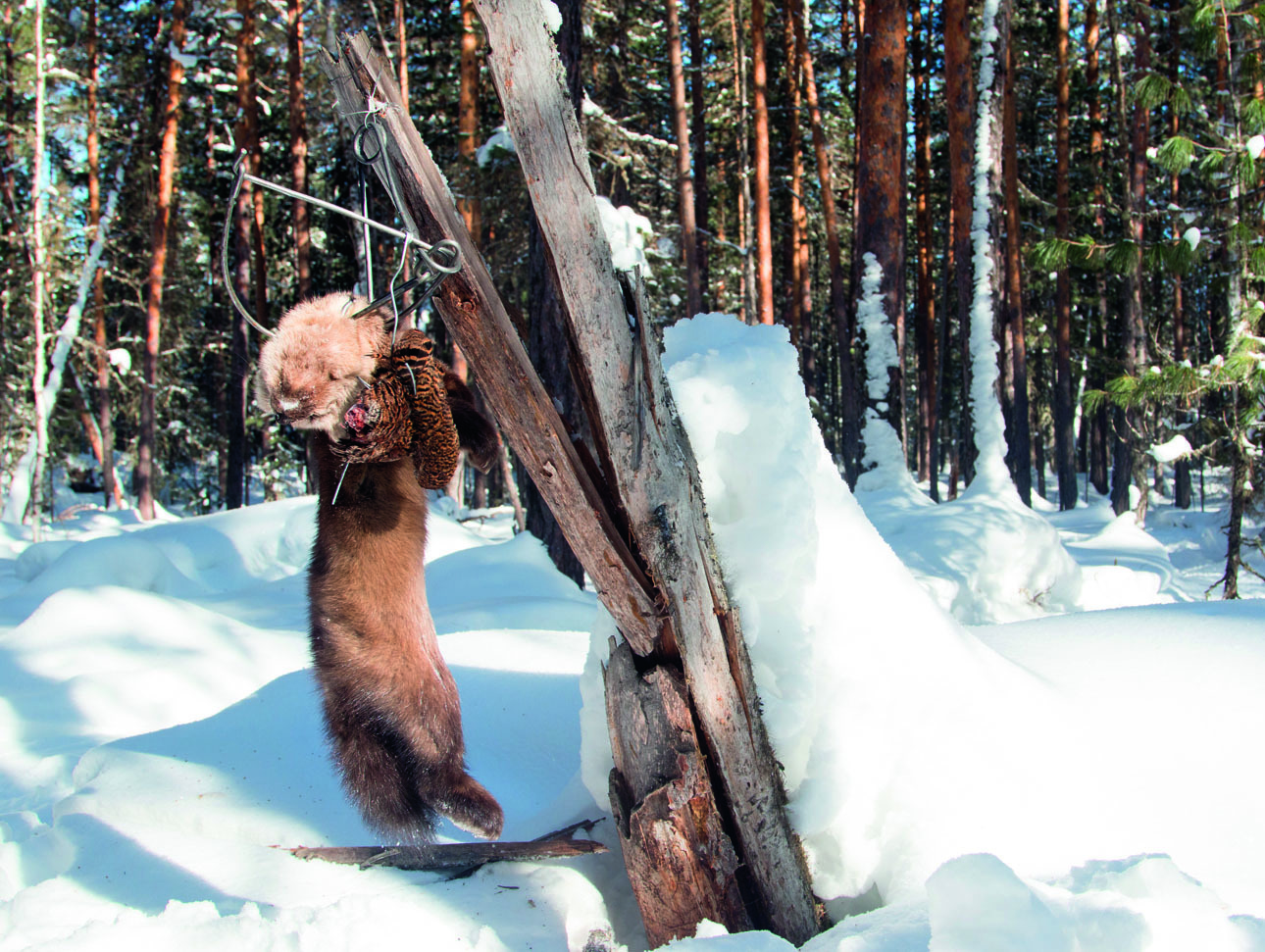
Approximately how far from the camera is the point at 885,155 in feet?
24.7

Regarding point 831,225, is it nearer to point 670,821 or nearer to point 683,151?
point 683,151

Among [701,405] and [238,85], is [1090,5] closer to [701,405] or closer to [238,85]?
[238,85]

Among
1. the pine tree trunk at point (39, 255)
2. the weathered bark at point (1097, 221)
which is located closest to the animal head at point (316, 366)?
the pine tree trunk at point (39, 255)

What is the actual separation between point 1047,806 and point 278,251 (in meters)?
21.7

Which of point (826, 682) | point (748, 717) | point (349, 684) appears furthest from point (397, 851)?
point (826, 682)

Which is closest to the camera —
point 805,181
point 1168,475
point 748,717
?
point 748,717

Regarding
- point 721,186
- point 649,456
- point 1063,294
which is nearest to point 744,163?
point 721,186

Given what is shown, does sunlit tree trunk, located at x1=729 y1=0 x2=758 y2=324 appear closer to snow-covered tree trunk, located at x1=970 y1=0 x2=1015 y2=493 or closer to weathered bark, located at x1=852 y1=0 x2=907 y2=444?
snow-covered tree trunk, located at x1=970 y1=0 x2=1015 y2=493

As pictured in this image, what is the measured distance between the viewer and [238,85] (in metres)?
13.5

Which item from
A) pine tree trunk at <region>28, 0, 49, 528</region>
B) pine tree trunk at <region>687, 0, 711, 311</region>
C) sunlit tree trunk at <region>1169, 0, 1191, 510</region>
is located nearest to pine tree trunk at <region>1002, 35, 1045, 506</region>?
sunlit tree trunk at <region>1169, 0, 1191, 510</region>

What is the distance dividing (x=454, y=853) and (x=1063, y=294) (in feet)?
56.8

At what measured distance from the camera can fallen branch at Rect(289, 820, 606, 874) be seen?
2240 millimetres

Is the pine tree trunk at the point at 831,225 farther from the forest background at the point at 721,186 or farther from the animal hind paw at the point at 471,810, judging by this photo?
the animal hind paw at the point at 471,810

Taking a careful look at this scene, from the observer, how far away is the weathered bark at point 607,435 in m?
1.66
